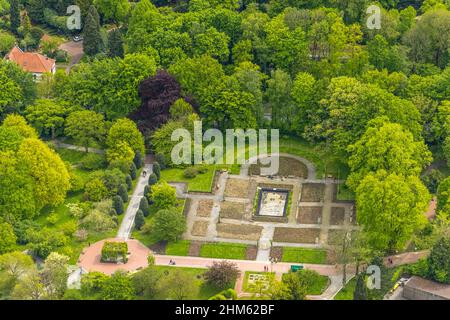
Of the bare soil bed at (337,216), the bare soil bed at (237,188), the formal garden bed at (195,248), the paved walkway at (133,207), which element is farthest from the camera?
the bare soil bed at (237,188)

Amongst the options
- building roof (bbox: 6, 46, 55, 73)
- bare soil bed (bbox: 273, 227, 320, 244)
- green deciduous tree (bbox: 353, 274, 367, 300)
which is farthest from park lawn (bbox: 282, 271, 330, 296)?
building roof (bbox: 6, 46, 55, 73)

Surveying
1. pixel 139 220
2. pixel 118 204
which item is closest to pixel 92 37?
pixel 118 204

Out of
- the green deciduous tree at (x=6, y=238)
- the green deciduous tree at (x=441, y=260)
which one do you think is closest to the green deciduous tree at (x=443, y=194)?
the green deciduous tree at (x=441, y=260)

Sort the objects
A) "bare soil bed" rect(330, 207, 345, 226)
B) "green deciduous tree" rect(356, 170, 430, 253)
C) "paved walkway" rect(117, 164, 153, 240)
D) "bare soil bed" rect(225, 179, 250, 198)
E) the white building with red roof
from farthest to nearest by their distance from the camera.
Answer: the white building with red roof
"bare soil bed" rect(225, 179, 250, 198)
"bare soil bed" rect(330, 207, 345, 226)
"paved walkway" rect(117, 164, 153, 240)
"green deciduous tree" rect(356, 170, 430, 253)

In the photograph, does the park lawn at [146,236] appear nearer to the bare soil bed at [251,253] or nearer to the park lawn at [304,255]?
the bare soil bed at [251,253]

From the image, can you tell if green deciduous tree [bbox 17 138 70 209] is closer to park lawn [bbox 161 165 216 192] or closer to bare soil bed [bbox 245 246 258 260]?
park lawn [bbox 161 165 216 192]

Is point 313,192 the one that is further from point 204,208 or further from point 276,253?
point 204,208
